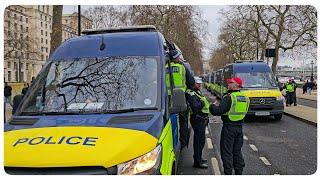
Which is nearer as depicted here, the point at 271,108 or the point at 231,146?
the point at 231,146

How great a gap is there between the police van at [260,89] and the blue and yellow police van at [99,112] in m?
11.1

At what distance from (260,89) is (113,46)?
41.7 ft

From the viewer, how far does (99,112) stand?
525 cm

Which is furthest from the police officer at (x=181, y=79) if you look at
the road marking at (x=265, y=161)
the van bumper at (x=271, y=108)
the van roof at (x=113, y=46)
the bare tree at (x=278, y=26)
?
the bare tree at (x=278, y=26)

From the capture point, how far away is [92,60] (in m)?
6.00

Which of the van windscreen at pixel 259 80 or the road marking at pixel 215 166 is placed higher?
the van windscreen at pixel 259 80

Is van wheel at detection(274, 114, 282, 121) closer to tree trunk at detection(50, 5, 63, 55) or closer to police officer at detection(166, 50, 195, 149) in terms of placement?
tree trunk at detection(50, 5, 63, 55)

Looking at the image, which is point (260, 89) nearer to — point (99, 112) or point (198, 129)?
point (198, 129)

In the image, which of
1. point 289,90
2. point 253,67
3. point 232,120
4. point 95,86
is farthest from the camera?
point 289,90

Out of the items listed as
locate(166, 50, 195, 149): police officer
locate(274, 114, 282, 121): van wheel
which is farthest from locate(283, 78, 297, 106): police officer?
locate(166, 50, 195, 149): police officer

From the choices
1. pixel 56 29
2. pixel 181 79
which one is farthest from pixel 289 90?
pixel 181 79

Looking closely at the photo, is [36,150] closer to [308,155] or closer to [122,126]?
[122,126]

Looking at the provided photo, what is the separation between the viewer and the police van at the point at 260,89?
17203 millimetres

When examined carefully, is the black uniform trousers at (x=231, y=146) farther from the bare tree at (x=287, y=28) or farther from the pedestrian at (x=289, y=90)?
the bare tree at (x=287, y=28)
